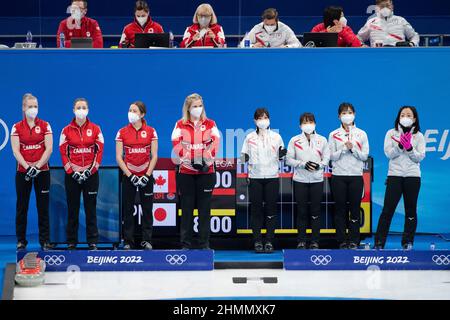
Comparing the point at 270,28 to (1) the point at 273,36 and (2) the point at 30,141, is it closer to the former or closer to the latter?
(1) the point at 273,36

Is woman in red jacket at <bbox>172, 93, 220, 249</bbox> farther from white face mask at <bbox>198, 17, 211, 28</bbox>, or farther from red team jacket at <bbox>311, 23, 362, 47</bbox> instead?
red team jacket at <bbox>311, 23, 362, 47</bbox>

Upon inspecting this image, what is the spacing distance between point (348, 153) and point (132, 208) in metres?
2.86

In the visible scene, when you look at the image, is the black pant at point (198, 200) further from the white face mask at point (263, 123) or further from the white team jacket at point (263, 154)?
the white face mask at point (263, 123)

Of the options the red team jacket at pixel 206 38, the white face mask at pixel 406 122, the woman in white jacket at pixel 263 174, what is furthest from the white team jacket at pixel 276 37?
the white face mask at pixel 406 122

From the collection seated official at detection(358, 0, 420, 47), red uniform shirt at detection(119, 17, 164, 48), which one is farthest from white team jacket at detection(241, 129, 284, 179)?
red uniform shirt at detection(119, 17, 164, 48)

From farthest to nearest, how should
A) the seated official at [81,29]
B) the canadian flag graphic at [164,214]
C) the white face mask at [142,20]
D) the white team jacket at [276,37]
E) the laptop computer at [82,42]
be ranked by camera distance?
1. the seated official at [81,29]
2. the white face mask at [142,20]
3. the white team jacket at [276,37]
4. the laptop computer at [82,42]
5. the canadian flag graphic at [164,214]

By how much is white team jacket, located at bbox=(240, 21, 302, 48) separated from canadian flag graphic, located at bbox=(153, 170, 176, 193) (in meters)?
2.37

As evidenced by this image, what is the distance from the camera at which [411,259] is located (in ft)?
32.5

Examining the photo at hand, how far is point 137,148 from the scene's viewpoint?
10.4 m

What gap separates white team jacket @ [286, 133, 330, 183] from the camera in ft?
34.9

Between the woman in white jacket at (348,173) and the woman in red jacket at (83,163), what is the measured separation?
3.05m

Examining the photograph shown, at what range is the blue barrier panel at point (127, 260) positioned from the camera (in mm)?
9828

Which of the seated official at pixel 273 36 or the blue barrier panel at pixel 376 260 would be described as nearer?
the blue barrier panel at pixel 376 260

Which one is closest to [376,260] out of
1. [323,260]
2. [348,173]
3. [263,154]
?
[323,260]
